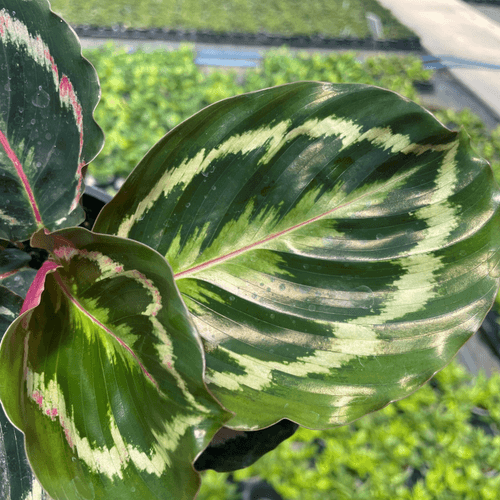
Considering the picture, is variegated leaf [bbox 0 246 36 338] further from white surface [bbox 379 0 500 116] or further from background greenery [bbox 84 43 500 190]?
white surface [bbox 379 0 500 116]

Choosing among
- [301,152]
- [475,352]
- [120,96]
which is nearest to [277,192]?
[301,152]

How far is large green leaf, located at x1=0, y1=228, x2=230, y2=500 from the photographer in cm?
28

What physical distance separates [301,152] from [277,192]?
4 centimetres

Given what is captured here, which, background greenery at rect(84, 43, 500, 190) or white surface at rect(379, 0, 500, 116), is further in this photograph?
white surface at rect(379, 0, 500, 116)

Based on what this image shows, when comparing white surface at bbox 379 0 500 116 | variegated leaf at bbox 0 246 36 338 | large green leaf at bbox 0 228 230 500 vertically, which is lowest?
variegated leaf at bbox 0 246 36 338

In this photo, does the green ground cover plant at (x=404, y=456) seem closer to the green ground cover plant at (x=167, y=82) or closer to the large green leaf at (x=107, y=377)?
the large green leaf at (x=107, y=377)

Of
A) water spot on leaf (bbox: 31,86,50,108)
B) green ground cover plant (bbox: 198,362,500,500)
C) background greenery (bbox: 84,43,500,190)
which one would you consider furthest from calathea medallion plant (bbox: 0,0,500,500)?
background greenery (bbox: 84,43,500,190)

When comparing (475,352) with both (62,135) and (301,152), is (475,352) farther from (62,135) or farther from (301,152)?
(62,135)

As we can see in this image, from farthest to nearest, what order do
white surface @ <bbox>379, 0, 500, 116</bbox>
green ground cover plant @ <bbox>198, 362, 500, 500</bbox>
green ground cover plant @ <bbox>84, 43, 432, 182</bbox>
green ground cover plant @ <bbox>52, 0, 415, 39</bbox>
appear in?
green ground cover plant @ <bbox>52, 0, 415, 39</bbox>
white surface @ <bbox>379, 0, 500, 116</bbox>
green ground cover plant @ <bbox>84, 43, 432, 182</bbox>
green ground cover plant @ <bbox>198, 362, 500, 500</bbox>

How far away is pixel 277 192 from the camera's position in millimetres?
367

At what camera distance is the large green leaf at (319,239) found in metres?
0.34

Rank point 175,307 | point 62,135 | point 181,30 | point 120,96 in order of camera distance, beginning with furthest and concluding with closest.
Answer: point 181,30
point 120,96
point 62,135
point 175,307

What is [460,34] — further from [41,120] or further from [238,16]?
[41,120]

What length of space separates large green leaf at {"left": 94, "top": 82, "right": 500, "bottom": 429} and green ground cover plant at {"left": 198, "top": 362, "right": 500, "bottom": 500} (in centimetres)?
54
